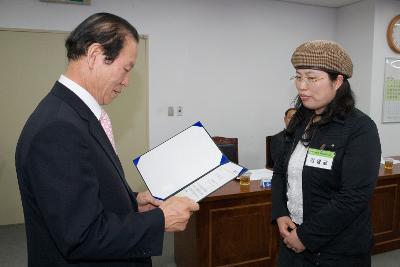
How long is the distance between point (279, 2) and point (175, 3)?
1516mm

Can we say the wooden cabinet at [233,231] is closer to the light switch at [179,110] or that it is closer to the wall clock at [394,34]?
the light switch at [179,110]

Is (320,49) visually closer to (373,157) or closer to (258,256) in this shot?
(373,157)

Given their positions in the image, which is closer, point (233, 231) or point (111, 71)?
point (111, 71)

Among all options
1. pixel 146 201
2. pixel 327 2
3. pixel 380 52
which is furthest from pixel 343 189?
pixel 327 2

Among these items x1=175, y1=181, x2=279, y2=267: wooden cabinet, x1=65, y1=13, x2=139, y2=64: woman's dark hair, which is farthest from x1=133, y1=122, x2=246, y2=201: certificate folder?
x1=175, y1=181, x2=279, y2=267: wooden cabinet

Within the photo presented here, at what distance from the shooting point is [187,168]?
1.23 meters

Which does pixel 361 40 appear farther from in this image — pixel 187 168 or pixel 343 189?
pixel 187 168

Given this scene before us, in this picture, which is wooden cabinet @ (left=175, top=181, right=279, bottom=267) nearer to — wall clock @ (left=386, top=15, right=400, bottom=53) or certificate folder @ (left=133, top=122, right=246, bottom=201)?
certificate folder @ (left=133, top=122, right=246, bottom=201)


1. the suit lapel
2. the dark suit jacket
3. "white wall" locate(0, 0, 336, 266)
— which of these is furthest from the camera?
"white wall" locate(0, 0, 336, 266)

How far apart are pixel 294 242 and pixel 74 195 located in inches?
38.1

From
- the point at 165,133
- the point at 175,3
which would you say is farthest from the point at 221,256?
the point at 175,3

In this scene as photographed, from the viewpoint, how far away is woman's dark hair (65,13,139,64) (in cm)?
92

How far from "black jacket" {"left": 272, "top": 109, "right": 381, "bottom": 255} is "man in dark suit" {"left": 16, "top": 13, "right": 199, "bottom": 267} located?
1.91 ft

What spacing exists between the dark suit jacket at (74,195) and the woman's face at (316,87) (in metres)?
0.81
